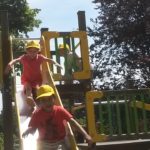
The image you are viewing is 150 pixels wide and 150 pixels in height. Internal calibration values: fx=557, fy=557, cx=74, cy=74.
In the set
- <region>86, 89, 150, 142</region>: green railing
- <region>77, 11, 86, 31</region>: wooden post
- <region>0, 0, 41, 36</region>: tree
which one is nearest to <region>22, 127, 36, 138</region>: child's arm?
<region>86, 89, 150, 142</region>: green railing

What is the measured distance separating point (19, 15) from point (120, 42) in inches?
242

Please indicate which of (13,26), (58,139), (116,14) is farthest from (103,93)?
(13,26)

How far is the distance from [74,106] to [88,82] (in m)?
1.10

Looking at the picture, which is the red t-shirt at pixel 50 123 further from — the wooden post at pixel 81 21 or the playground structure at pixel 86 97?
the wooden post at pixel 81 21

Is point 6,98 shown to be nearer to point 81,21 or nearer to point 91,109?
point 91,109

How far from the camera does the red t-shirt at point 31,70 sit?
9836mm

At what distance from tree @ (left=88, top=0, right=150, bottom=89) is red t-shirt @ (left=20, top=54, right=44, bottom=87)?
51.8ft

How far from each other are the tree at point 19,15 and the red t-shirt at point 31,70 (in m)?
20.2

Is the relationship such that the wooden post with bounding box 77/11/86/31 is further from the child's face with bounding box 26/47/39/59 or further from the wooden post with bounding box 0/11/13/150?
the child's face with bounding box 26/47/39/59

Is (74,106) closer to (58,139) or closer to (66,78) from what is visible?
(66,78)

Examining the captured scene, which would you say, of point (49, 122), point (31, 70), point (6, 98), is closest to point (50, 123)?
point (49, 122)

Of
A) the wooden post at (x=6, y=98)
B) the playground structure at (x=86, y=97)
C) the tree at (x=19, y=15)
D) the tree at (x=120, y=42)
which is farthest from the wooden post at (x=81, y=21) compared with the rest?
the tree at (x=19, y=15)

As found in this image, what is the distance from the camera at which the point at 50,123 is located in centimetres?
667

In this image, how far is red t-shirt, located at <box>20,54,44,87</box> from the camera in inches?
387
